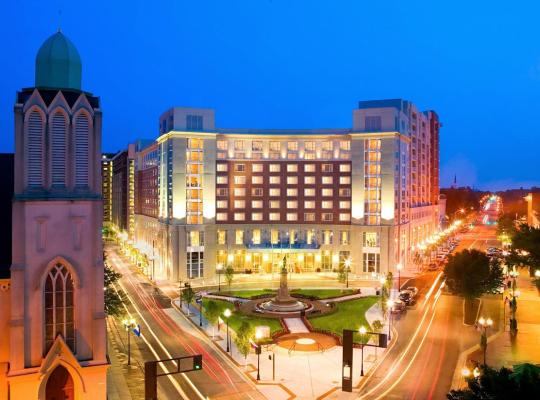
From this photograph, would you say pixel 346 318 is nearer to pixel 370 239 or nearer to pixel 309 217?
pixel 370 239

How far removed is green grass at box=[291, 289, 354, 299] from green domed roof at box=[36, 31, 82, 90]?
186ft

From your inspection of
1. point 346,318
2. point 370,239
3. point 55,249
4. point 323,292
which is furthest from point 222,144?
point 55,249

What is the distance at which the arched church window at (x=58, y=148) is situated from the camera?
29.3 m

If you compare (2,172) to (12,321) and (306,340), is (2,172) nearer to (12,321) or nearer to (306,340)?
(12,321)

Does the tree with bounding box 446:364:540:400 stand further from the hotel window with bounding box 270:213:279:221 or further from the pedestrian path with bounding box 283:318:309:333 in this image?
the hotel window with bounding box 270:213:279:221

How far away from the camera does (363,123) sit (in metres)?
103

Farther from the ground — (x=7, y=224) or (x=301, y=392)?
(x=7, y=224)

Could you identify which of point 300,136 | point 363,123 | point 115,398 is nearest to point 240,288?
point 300,136

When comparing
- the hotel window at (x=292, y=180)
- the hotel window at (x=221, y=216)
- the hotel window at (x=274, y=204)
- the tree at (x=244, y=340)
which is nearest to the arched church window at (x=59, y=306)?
the tree at (x=244, y=340)

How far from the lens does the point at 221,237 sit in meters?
104

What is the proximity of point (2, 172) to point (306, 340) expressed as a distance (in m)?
34.9

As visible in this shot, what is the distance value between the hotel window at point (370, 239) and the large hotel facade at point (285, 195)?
0.67 feet

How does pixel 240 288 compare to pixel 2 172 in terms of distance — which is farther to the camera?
pixel 240 288

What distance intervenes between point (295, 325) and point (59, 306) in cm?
3683
